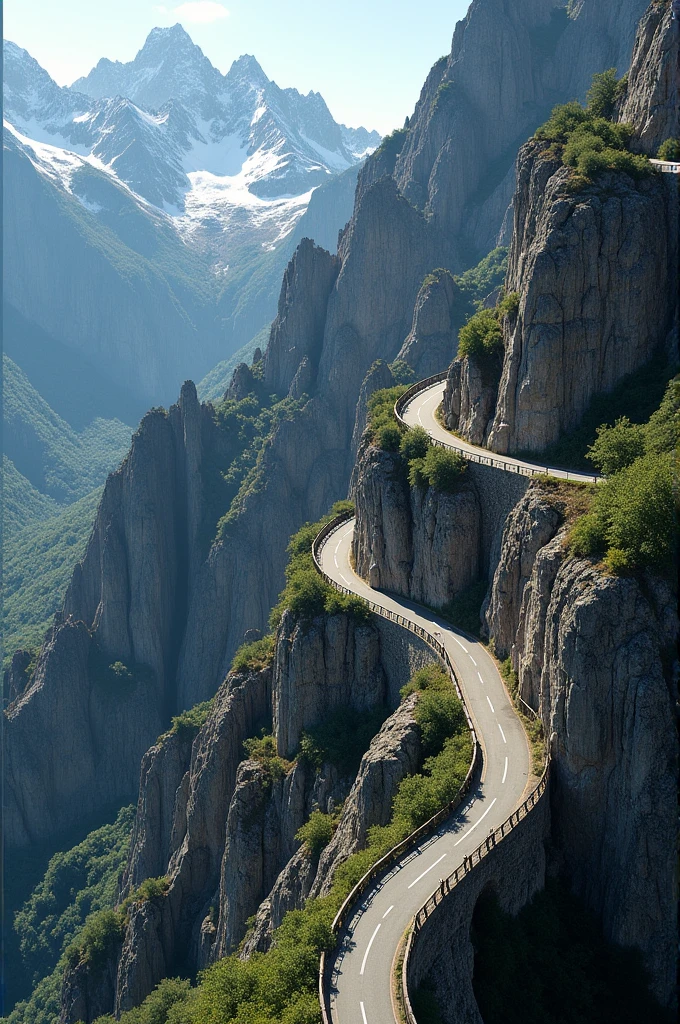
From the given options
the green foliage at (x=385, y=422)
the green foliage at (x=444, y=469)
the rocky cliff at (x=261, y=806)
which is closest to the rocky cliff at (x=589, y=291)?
the green foliage at (x=444, y=469)

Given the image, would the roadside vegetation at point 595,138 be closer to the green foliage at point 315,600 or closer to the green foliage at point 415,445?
the green foliage at point 415,445

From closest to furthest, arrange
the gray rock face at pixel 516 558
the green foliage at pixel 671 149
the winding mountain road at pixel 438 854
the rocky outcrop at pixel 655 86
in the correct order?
the winding mountain road at pixel 438 854
the gray rock face at pixel 516 558
the green foliage at pixel 671 149
the rocky outcrop at pixel 655 86

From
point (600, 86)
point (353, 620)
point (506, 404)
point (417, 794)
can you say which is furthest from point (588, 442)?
point (600, 86)

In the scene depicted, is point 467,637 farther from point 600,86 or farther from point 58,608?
point 58,608

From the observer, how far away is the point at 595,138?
5834cm

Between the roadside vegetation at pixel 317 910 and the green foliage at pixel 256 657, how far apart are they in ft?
59.1

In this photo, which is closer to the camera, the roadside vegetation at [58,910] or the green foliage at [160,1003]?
the green foliage at [160,1003]

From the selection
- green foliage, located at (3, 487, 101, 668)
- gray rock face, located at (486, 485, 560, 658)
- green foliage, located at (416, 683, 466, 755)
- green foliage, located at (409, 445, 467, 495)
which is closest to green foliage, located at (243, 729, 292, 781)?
green foliage, located at (416, 683, 466, 755)

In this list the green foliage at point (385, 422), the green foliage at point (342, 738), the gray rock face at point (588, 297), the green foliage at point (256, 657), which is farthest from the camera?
the green foliage at point (256, 657)

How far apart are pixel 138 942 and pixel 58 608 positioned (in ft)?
352

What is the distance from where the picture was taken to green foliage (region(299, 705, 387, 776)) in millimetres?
57891

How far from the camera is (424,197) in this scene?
561 feet

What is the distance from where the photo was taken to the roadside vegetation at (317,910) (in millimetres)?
36750

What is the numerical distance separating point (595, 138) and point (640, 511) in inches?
1037
